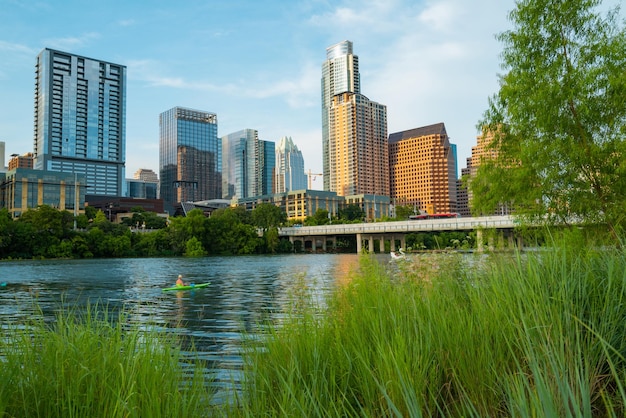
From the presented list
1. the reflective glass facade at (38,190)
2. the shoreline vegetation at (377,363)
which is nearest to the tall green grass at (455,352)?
the shoreline vegetation at (377,363)

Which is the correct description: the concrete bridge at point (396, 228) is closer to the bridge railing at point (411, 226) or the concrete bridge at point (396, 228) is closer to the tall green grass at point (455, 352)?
the bridge railing at point (411, 226)

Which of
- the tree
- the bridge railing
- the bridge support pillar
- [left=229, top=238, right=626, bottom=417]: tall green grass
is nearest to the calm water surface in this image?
[left=229, top=238, right=626, bottom=417]: tall green grass

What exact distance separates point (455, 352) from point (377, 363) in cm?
98

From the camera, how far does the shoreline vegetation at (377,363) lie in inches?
161

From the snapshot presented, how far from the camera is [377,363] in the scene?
15.1 feet

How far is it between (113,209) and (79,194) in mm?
23075

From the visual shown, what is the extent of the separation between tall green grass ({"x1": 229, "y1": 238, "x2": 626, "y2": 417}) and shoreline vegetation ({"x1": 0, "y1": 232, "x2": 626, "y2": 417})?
21 mm

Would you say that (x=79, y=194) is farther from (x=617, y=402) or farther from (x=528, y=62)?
(x=617, y=402)

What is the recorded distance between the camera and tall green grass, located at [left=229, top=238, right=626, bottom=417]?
4223 mm

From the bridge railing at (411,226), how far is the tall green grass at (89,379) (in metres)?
64.5

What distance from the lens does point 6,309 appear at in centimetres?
1991

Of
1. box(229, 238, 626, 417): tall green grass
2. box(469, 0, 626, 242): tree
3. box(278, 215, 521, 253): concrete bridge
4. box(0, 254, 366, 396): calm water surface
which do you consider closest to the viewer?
box(229, 238, 626, 417): tall green grass

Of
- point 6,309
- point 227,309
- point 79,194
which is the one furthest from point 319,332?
point 79,194

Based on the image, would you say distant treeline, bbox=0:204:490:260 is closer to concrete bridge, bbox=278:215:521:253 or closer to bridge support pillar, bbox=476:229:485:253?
concrete bridge, bbox=278:215:521:253
